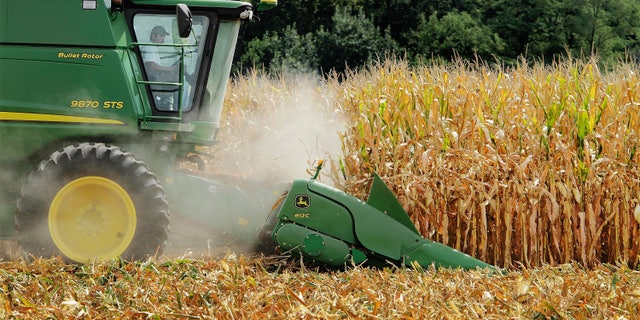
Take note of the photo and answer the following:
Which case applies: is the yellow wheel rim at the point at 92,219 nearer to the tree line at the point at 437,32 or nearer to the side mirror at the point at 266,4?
the side mirror at the point at 266,4

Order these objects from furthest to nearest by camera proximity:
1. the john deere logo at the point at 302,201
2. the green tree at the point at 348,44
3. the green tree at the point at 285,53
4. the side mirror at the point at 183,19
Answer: the green tree at the point at 348,44, the green tree at the point at 285,53, the john deere logo at the point at 302,201, the side mirror at the point at 183,19

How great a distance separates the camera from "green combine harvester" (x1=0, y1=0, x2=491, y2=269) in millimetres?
6816

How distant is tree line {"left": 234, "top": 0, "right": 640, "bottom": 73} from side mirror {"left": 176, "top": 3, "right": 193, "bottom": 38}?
22.2 metres

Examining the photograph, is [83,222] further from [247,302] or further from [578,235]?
[578,235]

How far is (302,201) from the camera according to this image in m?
7.05

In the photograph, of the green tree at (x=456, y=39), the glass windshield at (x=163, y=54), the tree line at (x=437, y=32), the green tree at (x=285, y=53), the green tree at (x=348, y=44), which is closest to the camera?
the glass windshield at (x=163, y=54)

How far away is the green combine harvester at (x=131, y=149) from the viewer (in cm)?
682

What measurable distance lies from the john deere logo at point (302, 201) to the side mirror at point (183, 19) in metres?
1.40

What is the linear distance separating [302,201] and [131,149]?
1345 mm

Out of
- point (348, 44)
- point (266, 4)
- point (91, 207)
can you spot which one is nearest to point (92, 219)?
point (91, 207)

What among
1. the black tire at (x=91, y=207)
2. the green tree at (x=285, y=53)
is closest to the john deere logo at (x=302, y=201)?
the black tire at (x=91, y=207)

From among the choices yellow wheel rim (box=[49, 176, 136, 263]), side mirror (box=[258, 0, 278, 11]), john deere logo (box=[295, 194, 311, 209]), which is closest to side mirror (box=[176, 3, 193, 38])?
side mirror (box=[258, 0, 278, 11])

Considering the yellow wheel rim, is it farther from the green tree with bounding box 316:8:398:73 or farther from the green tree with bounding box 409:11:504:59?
the green tree with bounding box 409:11:504:59

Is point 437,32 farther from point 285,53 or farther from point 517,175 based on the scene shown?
point 517,175
